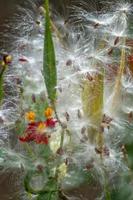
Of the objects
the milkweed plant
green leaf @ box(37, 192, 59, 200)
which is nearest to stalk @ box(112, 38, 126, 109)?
the milkweed plant

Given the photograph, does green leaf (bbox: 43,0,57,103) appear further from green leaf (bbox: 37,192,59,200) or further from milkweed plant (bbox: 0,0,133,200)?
green leaf (bbox: 37,192,59,200)

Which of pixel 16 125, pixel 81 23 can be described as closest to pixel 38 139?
pixel 16 125

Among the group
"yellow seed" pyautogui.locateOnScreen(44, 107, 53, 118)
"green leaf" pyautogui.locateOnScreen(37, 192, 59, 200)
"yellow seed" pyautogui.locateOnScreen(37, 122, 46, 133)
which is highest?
"yellow seed" pyautogui.locateOnScreen(44, 107, 53, 118)

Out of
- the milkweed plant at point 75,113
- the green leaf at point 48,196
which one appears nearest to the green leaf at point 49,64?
the milkweed plant at point 75,113

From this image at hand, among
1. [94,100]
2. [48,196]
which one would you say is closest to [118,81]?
[94,100]

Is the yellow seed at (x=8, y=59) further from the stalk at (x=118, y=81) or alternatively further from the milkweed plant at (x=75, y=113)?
the stalk at (x=118, y=81)

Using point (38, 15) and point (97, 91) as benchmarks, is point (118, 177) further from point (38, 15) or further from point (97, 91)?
point (38, 15)

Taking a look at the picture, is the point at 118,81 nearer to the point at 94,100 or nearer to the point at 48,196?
the point at 94,100

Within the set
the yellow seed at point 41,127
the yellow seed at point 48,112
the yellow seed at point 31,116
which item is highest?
the yellow seed at point 48,112
